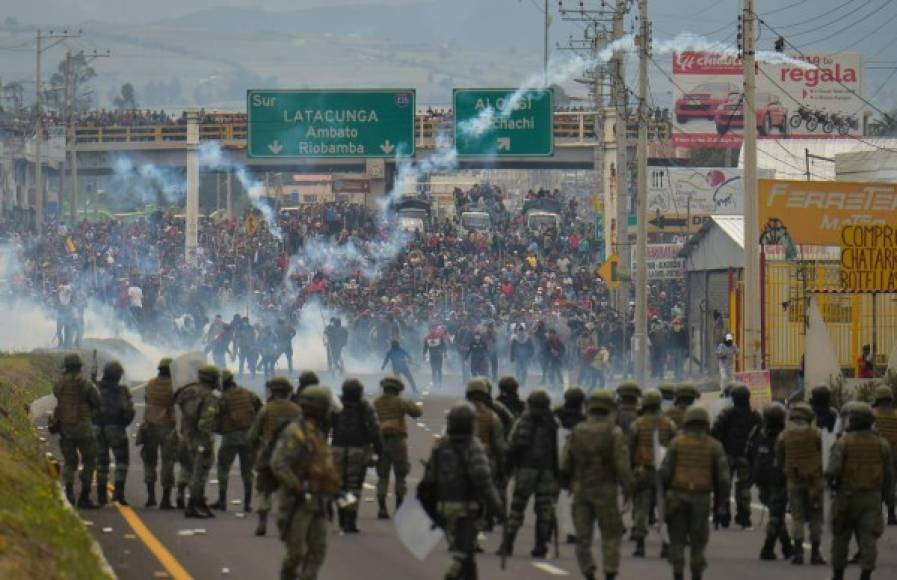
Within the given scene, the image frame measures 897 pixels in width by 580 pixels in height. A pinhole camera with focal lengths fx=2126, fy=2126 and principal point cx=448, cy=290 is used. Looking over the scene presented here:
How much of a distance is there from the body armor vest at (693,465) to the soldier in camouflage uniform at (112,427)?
27.5 ft

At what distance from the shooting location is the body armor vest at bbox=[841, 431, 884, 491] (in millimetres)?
16500

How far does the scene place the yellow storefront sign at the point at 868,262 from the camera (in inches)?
1432

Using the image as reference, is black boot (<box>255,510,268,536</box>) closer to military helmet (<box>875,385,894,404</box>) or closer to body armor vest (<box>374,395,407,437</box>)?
body armor vest (<box>374,395,407,437</box>)

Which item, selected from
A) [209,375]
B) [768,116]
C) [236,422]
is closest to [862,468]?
[236,422]

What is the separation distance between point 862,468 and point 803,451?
4.72 feet

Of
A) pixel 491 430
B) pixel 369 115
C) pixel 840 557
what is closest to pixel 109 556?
pixel 491 430

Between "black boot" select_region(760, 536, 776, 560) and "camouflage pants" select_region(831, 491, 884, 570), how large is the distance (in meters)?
1.90

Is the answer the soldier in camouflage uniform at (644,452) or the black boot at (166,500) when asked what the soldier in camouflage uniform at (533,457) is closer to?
the soldier in camouflage uniform at (644,452)

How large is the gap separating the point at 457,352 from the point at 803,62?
1507 inches

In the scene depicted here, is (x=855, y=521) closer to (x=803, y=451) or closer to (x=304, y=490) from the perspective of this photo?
(x=803, y=451)

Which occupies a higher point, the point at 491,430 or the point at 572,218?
the point at 572,218

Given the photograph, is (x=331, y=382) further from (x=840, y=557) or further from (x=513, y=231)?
(x=840, y=557)

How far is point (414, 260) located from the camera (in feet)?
190

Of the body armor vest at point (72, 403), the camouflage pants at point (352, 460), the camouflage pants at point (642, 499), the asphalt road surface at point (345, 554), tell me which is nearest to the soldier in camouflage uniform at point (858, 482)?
the asphalt road surface at point (345, 554)
